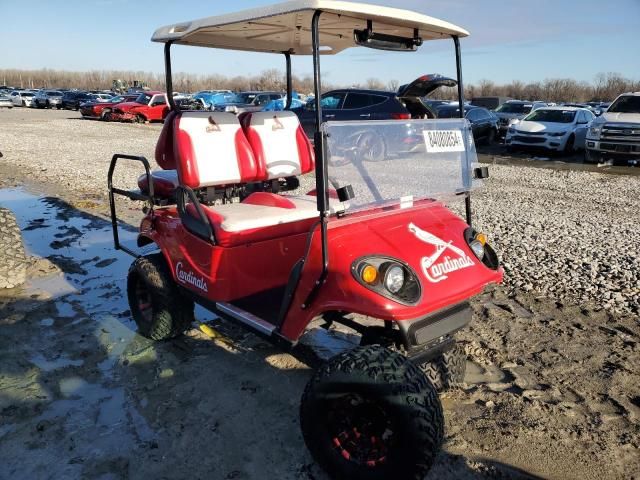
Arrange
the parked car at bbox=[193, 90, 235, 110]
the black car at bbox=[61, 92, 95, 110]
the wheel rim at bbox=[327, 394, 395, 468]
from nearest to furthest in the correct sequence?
the wheel rim at bbox=[327, 394, 395, 468] → the parked car at bbox=[193, 90, 235, 110] → the black car at bbox=[61, 92, 95, 110]

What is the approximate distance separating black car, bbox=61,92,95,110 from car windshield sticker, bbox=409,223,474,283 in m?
36.7

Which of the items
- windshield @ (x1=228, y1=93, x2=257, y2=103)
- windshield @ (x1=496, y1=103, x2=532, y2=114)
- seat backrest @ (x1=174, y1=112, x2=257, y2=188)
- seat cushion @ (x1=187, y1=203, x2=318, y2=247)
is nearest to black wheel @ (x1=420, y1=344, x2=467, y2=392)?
seat cushion @ (x1=187, y1=203, x2=318, y2=247)

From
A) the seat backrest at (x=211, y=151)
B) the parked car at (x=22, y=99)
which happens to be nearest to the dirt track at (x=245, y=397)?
the seat backrest at (x=211, y=151)

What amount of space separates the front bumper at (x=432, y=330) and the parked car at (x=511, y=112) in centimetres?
1759

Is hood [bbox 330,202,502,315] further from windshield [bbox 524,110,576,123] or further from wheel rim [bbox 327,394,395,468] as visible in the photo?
windshield [bbox 524,110,576,123]

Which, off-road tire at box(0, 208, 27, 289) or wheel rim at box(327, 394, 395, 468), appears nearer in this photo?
wheel rim at box(327, 394, 395, 468)

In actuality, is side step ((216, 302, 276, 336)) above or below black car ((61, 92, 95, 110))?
below

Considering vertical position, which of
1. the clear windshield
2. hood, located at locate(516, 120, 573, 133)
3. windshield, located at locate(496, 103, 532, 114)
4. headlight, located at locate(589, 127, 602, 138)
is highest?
windshield, located at locate(496, 103, 532, 114)

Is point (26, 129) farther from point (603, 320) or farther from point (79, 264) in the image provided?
point (603, 320)

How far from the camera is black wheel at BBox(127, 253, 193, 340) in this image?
12.2ft

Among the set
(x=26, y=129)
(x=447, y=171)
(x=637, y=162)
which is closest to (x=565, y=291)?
(x=447, y=171)

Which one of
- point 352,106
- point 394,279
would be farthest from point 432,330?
point 352,106

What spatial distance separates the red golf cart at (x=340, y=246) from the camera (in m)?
2.32

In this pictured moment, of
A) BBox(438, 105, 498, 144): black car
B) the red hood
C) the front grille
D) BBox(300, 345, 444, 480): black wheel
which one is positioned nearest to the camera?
BBox(300, 345, 444, 480): black wheel
